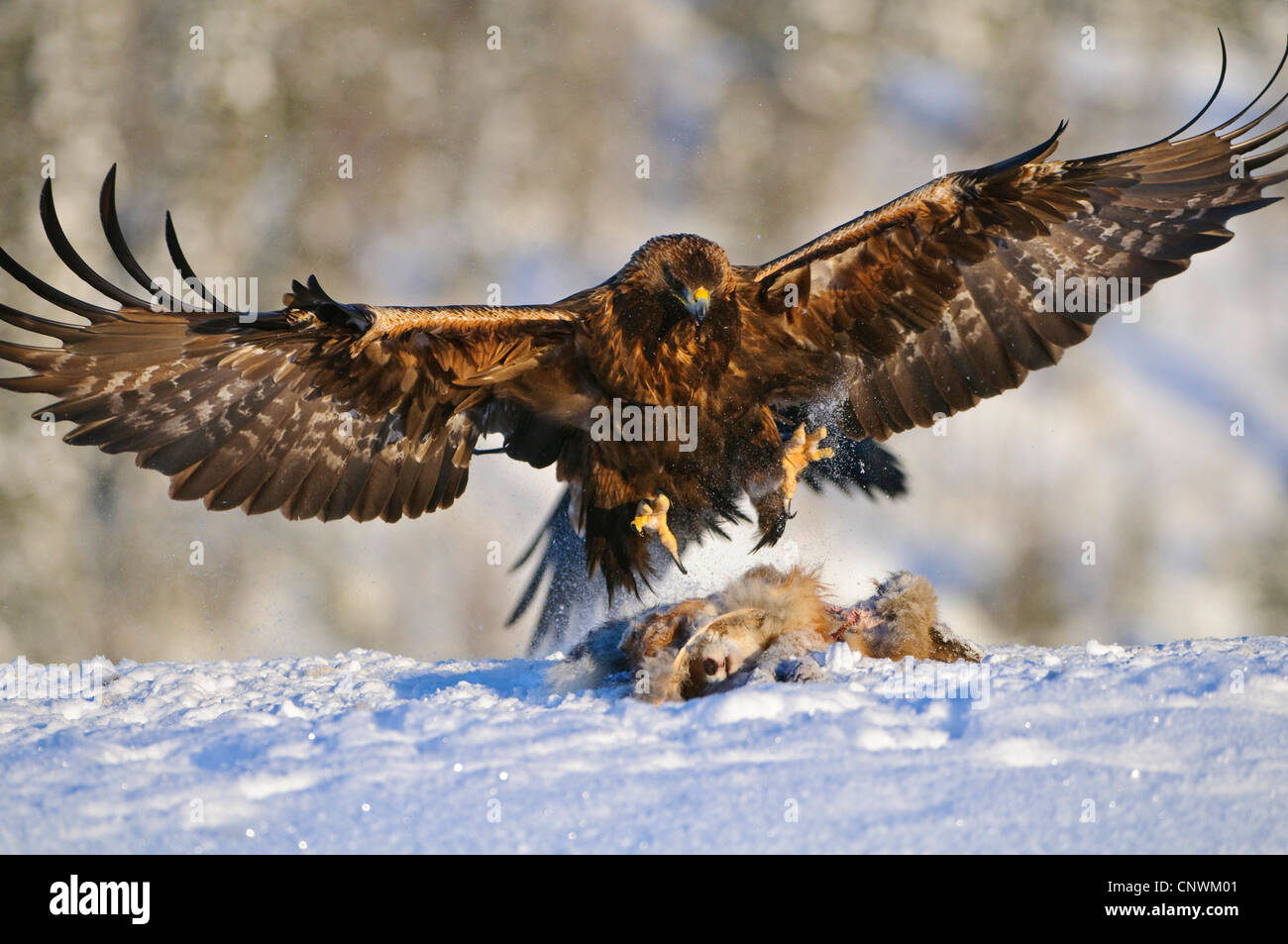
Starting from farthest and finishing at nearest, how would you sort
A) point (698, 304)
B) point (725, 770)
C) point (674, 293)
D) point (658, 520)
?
point (658, 520) → point (674, 293) → point (698, 304) → point (725, 770)

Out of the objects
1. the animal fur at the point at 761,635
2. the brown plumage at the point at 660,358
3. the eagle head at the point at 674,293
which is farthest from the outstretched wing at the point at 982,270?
the animal fur at the point at 761,635

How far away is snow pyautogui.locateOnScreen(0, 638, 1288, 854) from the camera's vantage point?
2.54 m

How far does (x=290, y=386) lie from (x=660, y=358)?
1729 millimetres

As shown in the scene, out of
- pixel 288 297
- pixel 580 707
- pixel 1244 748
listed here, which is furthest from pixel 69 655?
pixel 1244 748

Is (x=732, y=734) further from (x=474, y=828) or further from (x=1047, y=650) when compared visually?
(x=1047, y=650)

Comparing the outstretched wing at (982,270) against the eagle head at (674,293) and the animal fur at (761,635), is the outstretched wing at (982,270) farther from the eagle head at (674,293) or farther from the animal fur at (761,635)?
the animal fur at (761,635)

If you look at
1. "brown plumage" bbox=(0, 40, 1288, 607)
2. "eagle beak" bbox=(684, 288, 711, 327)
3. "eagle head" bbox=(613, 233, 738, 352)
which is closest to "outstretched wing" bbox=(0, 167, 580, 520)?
"brown plumage" bbox=(0, 40, 1288, 607)

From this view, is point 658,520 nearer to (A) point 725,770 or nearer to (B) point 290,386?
(B) point 290,386

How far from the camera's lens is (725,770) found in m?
2.87

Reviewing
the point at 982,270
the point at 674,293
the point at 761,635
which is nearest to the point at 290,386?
the point at 674,293

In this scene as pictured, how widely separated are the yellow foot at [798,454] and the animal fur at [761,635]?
92cm

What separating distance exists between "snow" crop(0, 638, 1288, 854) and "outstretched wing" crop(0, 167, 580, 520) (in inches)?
63.2

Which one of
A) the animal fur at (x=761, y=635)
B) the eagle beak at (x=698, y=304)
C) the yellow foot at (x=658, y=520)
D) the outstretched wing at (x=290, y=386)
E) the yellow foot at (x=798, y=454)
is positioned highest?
the eagle beak at (x=698, y=304)

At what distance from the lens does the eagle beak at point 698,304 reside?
5.07 m
